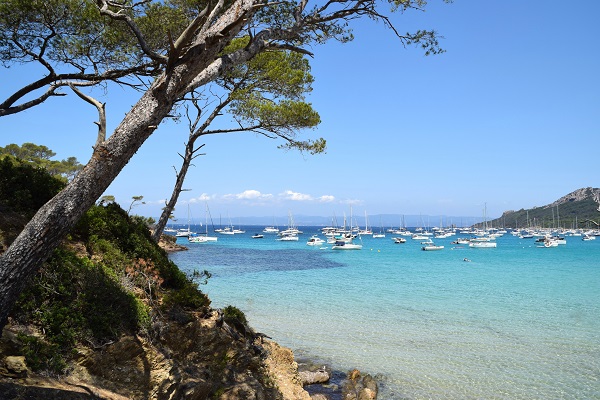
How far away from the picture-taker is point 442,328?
54.0 feet

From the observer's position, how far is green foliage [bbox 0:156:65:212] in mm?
7945

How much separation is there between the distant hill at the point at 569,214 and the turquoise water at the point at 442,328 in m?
130

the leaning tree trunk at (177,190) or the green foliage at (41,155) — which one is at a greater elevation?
the green foliage at (41,155)

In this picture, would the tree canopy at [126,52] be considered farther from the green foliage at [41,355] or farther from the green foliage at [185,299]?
the green foliage at [185,299]

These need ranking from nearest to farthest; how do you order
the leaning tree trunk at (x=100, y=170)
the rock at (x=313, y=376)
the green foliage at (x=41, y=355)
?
1. the leaning tree trunk at (x=100, y=170)
2. the green foliage at (x=41, y=355)
3. the rock at (x=313, y=376)

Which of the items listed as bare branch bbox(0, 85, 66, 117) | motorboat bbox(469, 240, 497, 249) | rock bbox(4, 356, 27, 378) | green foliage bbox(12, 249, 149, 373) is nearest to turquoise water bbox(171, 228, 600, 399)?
green foliage bbox(12, 249, 149, 373)

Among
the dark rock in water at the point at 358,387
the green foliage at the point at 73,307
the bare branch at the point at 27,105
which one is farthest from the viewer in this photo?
the dark rock in water at the point at 358,387

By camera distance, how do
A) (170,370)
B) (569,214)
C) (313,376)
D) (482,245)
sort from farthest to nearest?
(569,214), (482,245), (313,376), (170,370)

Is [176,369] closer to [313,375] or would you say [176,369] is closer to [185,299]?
[185,299]

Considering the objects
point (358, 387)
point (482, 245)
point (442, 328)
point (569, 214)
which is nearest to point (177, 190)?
point (358, 387)

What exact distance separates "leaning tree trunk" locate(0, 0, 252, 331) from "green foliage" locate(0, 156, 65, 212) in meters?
4.14

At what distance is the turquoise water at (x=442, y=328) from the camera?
10969 mm

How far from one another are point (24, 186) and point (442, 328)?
14.6 metres

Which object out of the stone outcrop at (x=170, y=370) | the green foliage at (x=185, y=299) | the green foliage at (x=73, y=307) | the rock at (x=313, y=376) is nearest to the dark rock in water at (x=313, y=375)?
the rock at (x=313, y=376)
